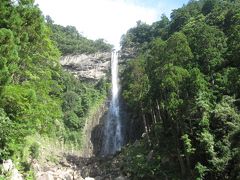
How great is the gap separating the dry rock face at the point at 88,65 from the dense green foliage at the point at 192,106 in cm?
3211

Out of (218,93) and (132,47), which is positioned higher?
(132,47)

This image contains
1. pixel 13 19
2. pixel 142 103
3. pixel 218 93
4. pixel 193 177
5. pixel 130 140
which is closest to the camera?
pixel 13 19

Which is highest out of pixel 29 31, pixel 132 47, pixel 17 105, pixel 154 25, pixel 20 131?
pixel 154 25

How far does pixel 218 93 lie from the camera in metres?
26.0

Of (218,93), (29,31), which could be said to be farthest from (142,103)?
(29,31)

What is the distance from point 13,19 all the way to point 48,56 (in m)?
4.88

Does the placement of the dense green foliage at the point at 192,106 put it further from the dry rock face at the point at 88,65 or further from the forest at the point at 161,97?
the dry rock face at the point at 88,65

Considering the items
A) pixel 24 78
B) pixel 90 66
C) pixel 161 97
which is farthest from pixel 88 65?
pixel 24 78

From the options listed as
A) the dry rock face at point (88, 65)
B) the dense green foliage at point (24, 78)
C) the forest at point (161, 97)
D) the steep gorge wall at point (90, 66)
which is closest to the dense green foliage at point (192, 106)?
the forest at point (161, 97)

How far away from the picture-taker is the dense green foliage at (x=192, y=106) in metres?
22.1

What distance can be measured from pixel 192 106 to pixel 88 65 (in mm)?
44035

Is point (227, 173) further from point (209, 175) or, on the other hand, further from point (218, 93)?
point (218, 93)

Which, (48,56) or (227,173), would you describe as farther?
(48,56)

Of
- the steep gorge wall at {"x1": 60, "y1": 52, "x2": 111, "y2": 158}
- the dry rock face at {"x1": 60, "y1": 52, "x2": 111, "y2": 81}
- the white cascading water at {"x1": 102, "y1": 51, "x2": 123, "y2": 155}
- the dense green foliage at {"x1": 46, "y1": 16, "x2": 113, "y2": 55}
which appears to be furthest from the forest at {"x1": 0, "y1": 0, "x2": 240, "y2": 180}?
the dense green foliage at {"x1": 46, "y1": 16, "x2": 113, "y2": 55}
